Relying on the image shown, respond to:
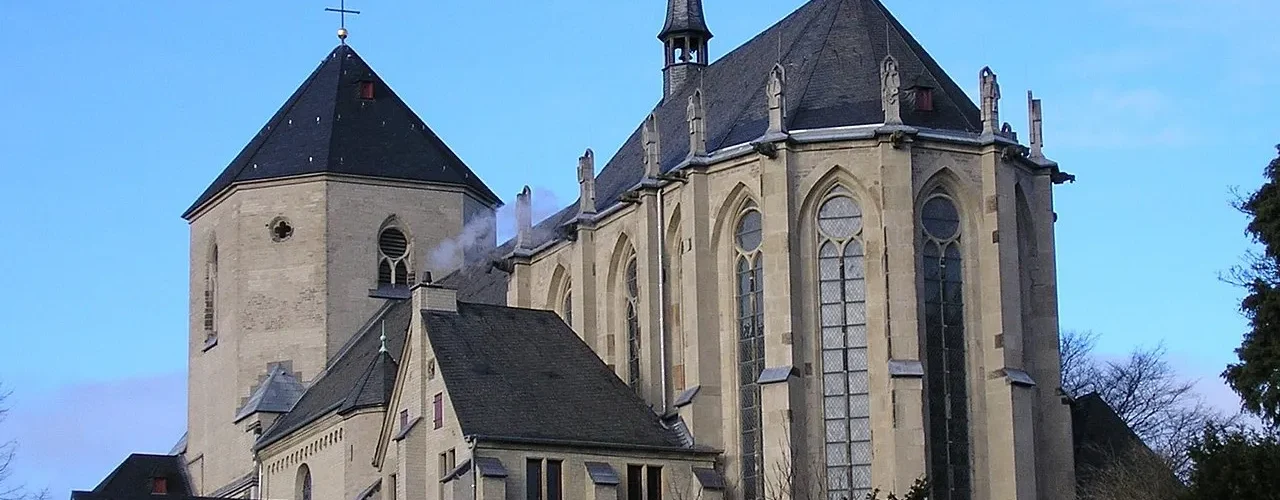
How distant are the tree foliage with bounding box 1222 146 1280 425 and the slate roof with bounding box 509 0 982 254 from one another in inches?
553

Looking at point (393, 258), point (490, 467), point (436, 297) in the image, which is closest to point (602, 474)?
point (490, 467)

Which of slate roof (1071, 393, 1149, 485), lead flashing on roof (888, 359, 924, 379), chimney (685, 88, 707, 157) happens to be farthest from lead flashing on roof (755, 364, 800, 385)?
slate roof (1071, 393, 1149, 485)

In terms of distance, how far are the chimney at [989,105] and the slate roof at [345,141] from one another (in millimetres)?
25293

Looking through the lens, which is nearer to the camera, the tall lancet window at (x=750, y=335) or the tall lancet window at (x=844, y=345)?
the tall lancet window at (x=844, y=345)

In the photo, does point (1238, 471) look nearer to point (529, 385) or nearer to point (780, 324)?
point (780, 324)

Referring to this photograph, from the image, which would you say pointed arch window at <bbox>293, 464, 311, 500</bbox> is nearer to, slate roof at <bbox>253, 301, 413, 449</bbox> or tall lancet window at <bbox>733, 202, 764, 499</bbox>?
slate roof at <bbox>253, 301, 413, 449</bbox>

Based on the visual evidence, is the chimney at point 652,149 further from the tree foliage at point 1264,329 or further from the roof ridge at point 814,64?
the tree foliage at point 1264,329

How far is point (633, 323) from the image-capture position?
62.8m

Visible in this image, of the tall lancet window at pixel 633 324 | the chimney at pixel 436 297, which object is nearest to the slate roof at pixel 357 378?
the chimney at pixel 436 297

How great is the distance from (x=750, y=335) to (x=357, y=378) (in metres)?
13.8

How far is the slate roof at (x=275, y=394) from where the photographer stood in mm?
75188

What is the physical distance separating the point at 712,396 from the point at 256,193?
24445mm

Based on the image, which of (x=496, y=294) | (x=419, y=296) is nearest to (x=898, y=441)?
(x=419, y=296)

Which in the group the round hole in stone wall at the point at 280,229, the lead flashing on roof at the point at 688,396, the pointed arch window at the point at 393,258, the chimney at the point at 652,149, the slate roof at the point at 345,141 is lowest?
the lead flashing on roof at the point at 688,396
